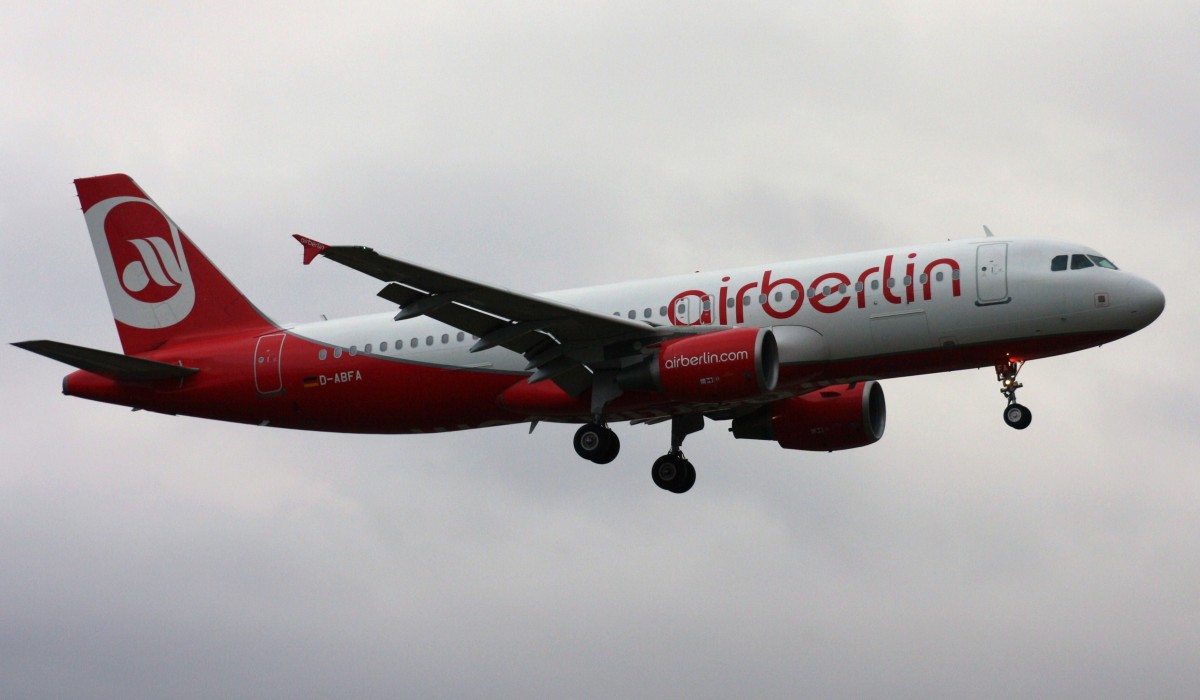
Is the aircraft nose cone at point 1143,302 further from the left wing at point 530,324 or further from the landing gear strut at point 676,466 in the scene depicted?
the landing gear strut at point 676,466

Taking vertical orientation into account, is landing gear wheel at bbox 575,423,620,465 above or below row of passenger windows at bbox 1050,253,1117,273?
below

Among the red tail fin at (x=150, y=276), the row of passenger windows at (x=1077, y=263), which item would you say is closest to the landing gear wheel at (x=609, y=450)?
the red tail fin at (x=150, y=276)

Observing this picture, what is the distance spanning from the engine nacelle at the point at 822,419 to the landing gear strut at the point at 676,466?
1.71 m

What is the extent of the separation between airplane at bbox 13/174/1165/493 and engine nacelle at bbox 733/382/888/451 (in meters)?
0.05

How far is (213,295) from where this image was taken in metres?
44.3

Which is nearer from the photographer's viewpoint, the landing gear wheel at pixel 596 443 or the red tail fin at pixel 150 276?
the landing gear wheel at pixel 596 443

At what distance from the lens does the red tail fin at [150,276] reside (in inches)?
1735

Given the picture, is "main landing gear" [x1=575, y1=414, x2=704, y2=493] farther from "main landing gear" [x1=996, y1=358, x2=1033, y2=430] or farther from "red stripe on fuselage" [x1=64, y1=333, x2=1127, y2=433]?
"main landing gear" [x1=996, y1=358, x2=1033, y2=430]

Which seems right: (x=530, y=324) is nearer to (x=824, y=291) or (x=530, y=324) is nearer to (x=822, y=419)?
(x=824, y=291)

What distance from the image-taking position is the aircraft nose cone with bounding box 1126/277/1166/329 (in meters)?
35.5

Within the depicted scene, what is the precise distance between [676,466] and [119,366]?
14477mm

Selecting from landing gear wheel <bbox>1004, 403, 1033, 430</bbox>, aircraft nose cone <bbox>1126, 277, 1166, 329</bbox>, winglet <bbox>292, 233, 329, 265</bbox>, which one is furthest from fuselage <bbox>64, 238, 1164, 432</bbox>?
winglet <bbox>292, 233, 329, 265</bbox>

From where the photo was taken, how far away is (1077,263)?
3616cm

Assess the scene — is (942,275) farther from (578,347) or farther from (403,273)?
(403,273)
